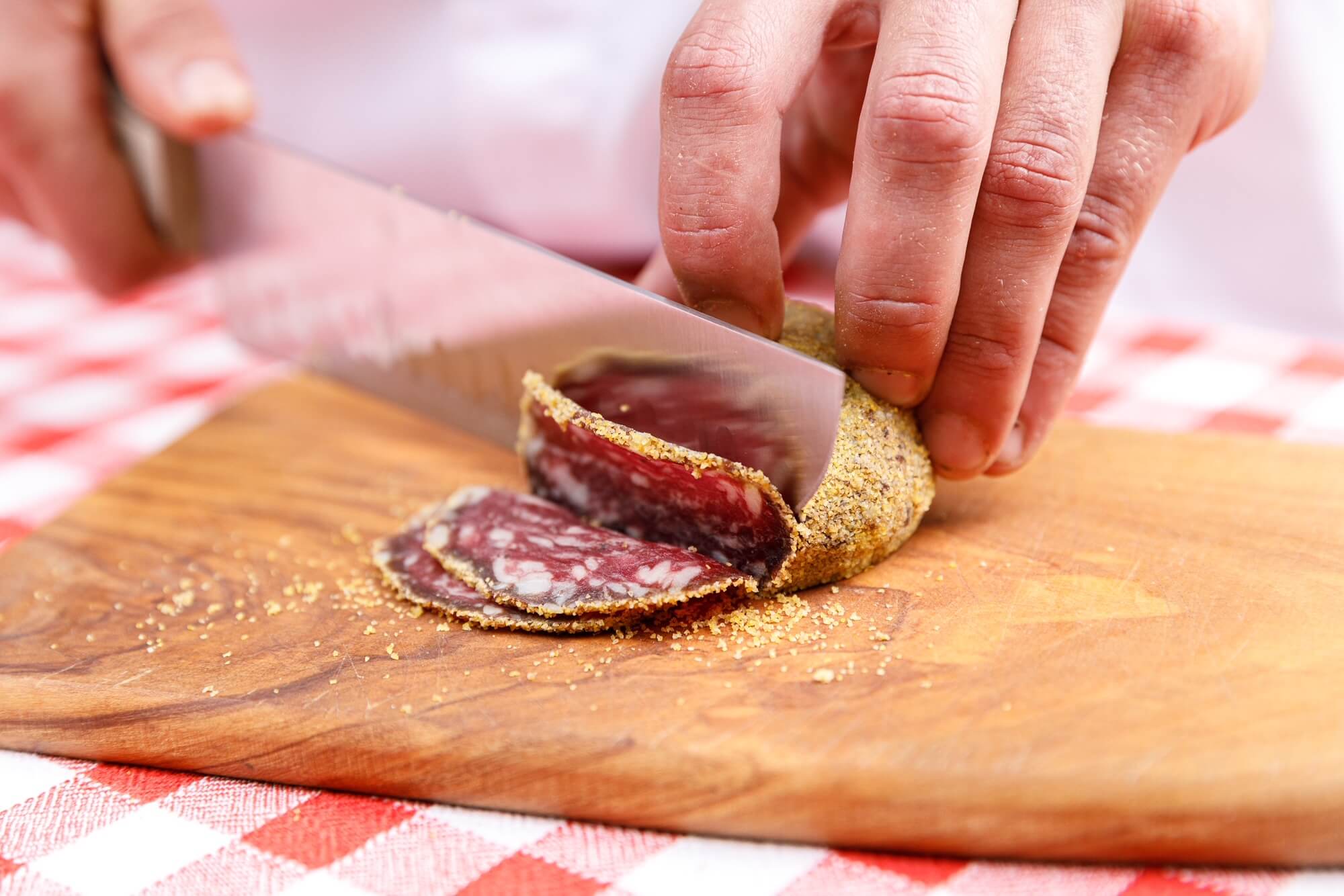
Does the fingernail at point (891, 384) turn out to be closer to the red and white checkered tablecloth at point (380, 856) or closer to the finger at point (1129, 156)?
the finger at point (1129, 156)

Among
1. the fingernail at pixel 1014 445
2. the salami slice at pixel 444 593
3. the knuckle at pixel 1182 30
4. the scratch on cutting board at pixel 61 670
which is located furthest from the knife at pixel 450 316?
the scratch on cutting board at pixel 61 670

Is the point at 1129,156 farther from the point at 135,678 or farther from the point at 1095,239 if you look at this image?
the point at 135,678

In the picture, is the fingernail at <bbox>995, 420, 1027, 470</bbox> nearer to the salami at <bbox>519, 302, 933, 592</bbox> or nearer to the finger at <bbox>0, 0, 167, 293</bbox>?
the salami at <bbox>519, 302, 933, 592</bbox>

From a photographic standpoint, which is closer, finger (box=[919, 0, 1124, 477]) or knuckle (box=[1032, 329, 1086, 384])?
finger (box=[919, 0, 1124, 477])

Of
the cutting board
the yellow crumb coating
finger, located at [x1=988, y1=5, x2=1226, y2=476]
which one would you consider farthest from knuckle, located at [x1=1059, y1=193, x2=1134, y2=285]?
the cutting board

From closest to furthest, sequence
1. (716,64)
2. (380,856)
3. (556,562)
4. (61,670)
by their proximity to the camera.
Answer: (380,856) → (716,64) → (61,670) → (556,562)

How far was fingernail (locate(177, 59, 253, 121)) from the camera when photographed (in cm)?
318

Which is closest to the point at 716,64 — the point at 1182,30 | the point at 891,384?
the point at 891,384

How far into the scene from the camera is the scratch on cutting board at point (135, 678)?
2215mm

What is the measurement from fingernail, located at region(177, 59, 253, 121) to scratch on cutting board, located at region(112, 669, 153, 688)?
64.5 inches

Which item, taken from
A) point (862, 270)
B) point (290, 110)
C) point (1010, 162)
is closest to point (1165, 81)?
point (1010, 162)

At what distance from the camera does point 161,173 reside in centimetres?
Result: 365

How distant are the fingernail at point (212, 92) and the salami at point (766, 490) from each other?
128 centimetres

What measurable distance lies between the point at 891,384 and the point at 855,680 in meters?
0.66
